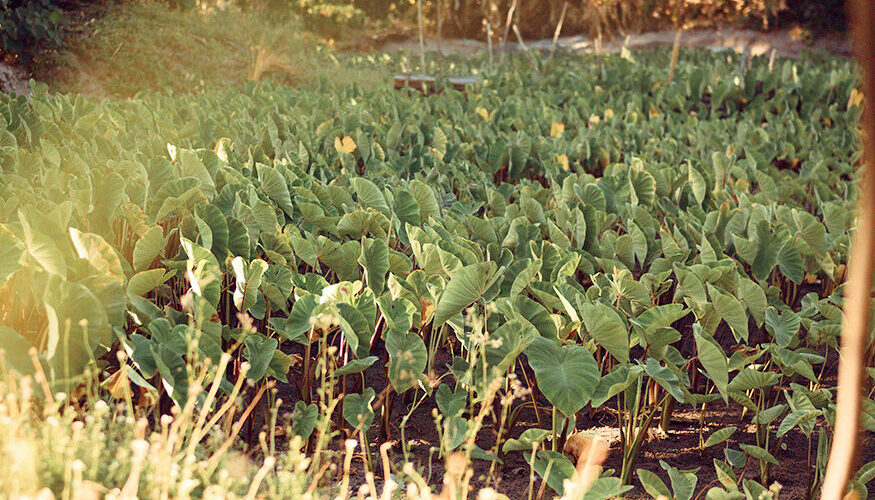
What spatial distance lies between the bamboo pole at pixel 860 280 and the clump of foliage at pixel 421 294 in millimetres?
634

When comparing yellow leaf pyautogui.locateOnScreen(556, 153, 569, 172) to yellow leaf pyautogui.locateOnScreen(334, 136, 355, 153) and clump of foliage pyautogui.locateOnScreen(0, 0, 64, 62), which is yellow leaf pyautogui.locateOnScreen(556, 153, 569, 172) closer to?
yellow leaf pyautogui.locateOnScreen(334, 136, 355, 153)

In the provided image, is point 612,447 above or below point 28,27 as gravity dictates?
below

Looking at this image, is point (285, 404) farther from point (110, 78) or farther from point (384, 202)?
point (110, 78)

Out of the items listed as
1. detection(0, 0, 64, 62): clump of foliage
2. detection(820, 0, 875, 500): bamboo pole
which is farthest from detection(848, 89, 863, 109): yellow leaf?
detection(0, 0, 64, 62): clump of foliage

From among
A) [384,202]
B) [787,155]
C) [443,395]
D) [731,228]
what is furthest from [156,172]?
[787,155]

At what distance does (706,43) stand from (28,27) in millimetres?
16441

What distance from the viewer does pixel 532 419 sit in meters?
2.44

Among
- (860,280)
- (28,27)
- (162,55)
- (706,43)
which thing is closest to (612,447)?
(860,280)

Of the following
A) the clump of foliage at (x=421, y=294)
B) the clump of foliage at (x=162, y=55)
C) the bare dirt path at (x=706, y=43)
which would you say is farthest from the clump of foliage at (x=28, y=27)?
the bare dirt path at (x=706, y=43)

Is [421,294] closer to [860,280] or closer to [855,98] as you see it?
[860,280]

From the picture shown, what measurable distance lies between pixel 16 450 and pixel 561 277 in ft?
5.06

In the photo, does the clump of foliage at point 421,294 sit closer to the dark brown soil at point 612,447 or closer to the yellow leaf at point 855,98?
the dark brown soil at point 612,447

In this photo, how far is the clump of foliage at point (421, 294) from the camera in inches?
75.3

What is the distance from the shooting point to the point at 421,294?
2299 millimetres
